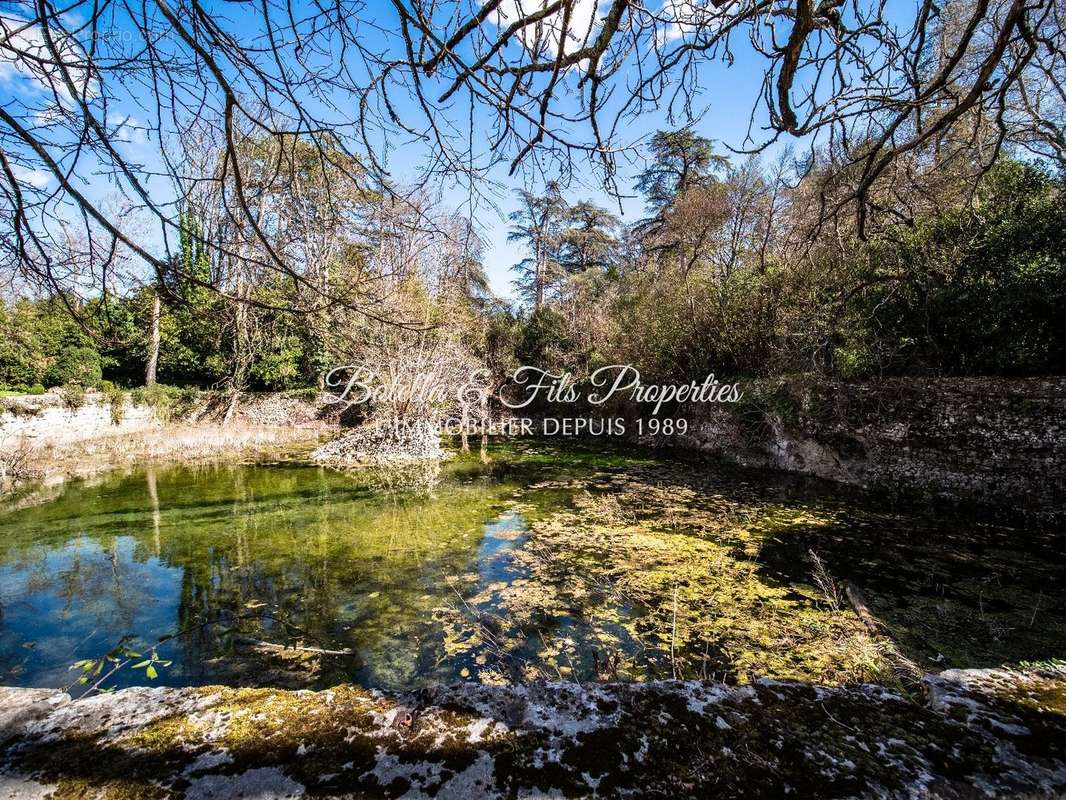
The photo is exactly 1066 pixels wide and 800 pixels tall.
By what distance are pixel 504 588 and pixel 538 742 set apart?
13.1ft

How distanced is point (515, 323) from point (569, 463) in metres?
14.0

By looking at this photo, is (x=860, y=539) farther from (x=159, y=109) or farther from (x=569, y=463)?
(x=159, y=109)

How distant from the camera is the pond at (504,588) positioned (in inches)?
133

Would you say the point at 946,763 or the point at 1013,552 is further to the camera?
the point at 1013,552

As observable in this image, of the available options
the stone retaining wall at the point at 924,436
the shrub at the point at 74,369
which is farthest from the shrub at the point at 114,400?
the stone retaining wall at the point at 924,436

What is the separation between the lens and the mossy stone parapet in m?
0.76

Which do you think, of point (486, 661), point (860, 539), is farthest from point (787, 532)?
point (486, 661)

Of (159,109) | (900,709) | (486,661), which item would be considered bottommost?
(486,661)

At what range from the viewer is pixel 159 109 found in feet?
5.46

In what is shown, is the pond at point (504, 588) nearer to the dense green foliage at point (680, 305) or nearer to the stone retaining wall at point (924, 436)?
the stone retaining wall at point (924, 436)

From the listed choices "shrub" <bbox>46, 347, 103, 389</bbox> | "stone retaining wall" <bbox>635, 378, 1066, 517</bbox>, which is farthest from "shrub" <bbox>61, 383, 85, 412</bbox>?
"stone retaining wall" <bbox>635, 378, 1066, 517</bbox>

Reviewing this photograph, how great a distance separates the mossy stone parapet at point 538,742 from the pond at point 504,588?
897 mm

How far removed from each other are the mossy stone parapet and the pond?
897 mm

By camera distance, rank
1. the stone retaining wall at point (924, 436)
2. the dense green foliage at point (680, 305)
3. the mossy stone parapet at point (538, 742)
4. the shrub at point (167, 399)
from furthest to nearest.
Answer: the shrub at point (167, 399), the stone retaining wall at point (924, 436), the dense green foliage at point (680, 305), the mossy stone parapet at point (538, 742)
